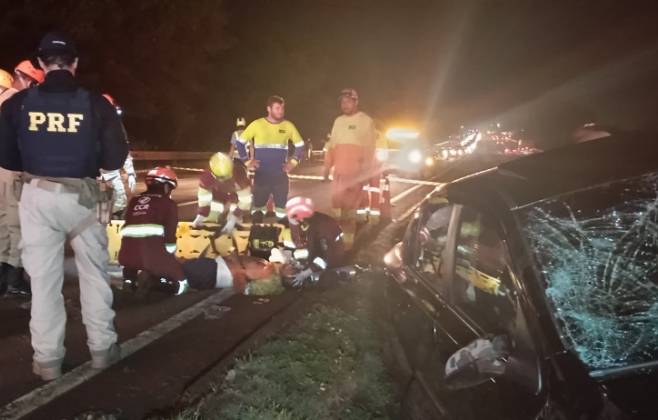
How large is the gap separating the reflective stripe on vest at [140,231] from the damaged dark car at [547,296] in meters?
2.96

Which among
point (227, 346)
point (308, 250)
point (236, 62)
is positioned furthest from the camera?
point (236, 62)

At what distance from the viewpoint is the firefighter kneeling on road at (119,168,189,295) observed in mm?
5355

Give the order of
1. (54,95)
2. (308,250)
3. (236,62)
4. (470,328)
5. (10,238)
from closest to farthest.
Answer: (470,328), (54,95), (10,238), (308,250), (236,62)

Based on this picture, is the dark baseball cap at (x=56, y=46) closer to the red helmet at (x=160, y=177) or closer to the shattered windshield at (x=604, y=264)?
the red helmet at (x=160, y=177)

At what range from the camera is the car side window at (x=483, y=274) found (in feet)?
8.12

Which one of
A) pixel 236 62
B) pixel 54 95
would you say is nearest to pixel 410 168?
pixel 54 95

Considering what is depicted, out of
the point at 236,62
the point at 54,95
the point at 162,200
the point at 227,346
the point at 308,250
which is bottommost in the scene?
the point at 227,346

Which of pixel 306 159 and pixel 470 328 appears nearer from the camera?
pixel 470 328

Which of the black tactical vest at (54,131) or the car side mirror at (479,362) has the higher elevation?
the black tactical vest at (54,131)

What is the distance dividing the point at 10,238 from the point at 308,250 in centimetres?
260

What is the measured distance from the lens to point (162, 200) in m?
5.46

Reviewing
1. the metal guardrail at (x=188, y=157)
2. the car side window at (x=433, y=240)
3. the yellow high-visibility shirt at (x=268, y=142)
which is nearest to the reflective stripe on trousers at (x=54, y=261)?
the car side window at (x=433, y=240)

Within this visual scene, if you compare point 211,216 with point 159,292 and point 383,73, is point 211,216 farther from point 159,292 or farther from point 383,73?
point 383,73

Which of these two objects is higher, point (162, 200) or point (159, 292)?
point (162, 200)
